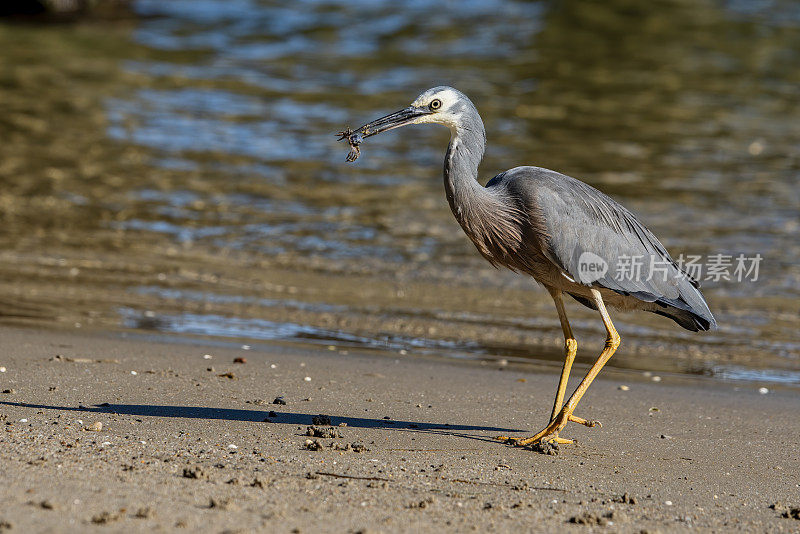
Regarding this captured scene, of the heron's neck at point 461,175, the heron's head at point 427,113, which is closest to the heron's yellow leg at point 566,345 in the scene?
the heron's neck at point 461,175

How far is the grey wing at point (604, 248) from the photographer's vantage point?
5777mm

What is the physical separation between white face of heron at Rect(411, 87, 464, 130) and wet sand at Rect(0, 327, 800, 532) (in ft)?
5.59

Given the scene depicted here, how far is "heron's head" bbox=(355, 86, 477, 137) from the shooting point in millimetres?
5707

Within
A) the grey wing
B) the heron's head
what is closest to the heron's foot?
the grey wing

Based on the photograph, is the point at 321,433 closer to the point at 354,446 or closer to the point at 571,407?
the point at 354,446

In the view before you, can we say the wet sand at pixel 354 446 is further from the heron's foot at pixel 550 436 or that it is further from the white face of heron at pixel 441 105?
the white face of heron at pixel 441 105

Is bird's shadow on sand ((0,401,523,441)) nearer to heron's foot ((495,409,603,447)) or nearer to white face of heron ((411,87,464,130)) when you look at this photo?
heron's foot ((495,409,603,447))

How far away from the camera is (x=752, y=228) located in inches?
456

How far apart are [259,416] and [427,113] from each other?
1.91 meters

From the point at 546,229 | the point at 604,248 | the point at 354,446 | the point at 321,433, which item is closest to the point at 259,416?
the point at 321,433

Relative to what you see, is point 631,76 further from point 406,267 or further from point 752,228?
point 406,267

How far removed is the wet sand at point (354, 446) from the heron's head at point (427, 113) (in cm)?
164

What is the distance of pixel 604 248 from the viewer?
235 inches

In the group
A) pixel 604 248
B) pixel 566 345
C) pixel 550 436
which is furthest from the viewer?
pixel 566 345
